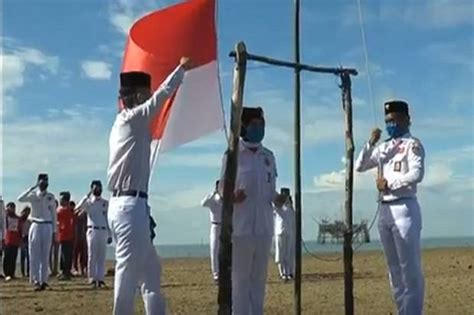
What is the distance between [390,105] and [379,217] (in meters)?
1.19

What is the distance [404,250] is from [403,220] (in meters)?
0.31

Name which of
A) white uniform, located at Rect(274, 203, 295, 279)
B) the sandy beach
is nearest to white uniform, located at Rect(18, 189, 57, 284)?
the sandy beach

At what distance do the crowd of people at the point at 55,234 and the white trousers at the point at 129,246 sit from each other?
9424 millimetres

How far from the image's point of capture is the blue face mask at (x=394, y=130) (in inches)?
381

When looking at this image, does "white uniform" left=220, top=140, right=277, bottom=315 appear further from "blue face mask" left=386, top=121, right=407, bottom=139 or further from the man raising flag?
"blue face mask" left=386, top=121, right=407, bottom=139

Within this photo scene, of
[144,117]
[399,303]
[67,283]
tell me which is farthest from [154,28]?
[67,283]

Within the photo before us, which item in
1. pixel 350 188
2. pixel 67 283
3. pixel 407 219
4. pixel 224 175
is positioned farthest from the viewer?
pixel 67 283

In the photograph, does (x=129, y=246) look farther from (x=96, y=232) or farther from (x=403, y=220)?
(x=96, y=232)

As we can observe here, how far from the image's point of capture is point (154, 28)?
9.15 m

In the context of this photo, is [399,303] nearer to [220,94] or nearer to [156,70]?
[220,94]

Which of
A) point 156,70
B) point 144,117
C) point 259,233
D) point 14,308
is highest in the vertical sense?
point 156,70

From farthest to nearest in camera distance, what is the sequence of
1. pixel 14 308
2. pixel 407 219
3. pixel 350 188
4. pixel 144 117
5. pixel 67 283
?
pixel 67 283, pixel 14 308, pixel 350 188, pixel 407 219, pixel 144 117

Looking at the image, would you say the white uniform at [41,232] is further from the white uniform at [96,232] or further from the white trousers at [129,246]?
the white trousers at [129,246]

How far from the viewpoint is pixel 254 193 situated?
9141mm
